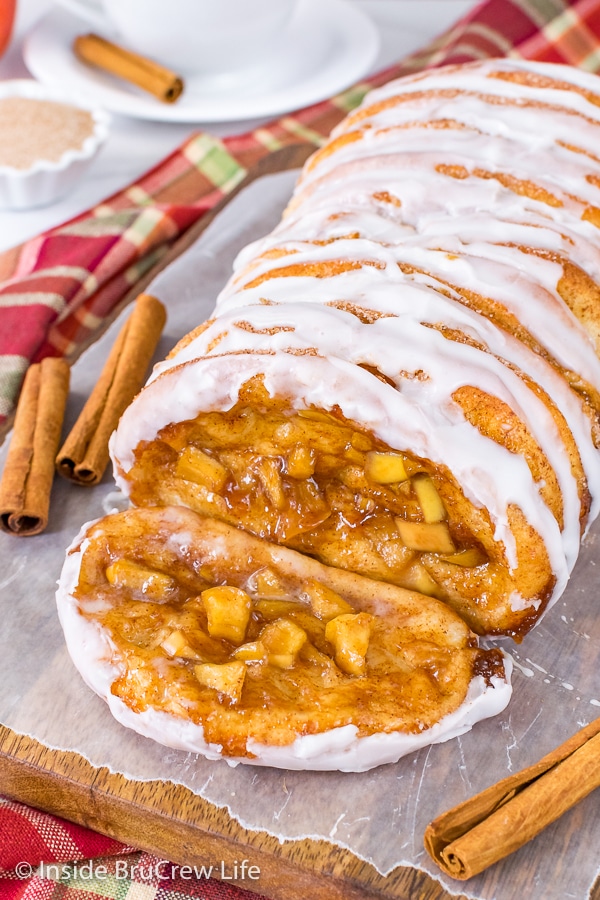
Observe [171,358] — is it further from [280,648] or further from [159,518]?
[280,648]

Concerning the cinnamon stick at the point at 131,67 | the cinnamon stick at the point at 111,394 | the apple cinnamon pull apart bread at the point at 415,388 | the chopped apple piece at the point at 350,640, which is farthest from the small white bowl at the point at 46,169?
the chopped apple piece at the point at 350,640

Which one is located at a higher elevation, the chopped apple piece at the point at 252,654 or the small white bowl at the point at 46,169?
the chopped apple piece at the point at 252,654

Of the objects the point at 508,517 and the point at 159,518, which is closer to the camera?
the point at 508,517

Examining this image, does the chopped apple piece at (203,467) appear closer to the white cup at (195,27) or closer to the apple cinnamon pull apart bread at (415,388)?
the apple cinnamon pull apart bread at (415,388)

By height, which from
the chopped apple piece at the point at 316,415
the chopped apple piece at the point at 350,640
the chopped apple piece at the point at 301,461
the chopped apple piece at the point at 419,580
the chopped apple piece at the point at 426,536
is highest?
the chopped apple piece at the point at 316,415

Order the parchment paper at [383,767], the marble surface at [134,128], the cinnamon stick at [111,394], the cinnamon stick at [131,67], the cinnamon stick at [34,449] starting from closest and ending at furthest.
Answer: the parchment paper at [383,767] → the cinnamon stick at [34,449] → the cinnamon stick at [111,394] → the marble surface at [134,128] → the cinnamon stick at [131,67]

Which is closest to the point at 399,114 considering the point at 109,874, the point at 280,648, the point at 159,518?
the point at 159,518
